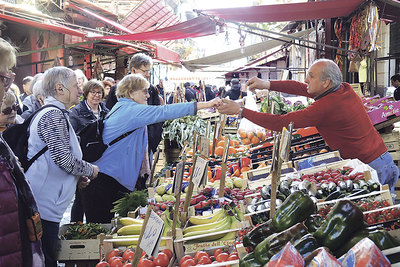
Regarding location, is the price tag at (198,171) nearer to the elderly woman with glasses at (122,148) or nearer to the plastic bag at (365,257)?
the elderly woman with glasses at (122,148)

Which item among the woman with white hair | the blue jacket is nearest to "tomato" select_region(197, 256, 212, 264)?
the woman with white hair

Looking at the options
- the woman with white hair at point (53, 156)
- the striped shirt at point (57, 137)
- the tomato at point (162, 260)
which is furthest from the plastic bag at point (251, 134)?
→ the tomato at point (162, 260)

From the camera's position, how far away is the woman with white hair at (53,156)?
3.16m

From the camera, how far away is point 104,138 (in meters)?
4.34

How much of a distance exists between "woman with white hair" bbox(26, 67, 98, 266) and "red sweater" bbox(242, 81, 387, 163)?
165 centimetres

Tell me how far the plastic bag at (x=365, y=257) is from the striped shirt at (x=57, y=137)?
2.28 metres

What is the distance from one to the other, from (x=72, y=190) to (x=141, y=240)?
1.58 meters

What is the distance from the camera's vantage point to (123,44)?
13.7m

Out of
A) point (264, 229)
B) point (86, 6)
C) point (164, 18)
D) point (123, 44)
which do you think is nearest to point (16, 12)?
point (123, 44)

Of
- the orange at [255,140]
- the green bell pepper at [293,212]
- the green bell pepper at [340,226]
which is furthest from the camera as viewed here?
the orange at [255,140]

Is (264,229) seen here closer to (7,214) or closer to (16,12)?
(7,214)

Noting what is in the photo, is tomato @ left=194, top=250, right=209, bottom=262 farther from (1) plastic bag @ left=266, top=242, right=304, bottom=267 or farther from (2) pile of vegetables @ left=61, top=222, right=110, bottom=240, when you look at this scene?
(2) pile of vegetables @ left=61, top=222, right=110, bottom=240

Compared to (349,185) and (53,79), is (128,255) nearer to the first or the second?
(53,79)

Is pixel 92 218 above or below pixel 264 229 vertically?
below
